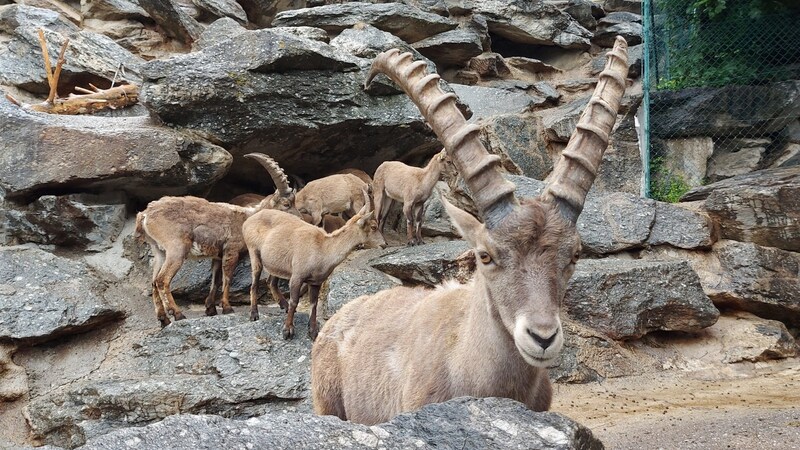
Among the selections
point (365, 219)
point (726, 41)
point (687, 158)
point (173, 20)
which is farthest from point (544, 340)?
point (173, 20)

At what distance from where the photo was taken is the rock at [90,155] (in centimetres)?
902

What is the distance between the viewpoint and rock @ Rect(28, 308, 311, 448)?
22.6 feet

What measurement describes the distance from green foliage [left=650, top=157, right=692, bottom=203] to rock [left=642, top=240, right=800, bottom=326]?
2.44 m

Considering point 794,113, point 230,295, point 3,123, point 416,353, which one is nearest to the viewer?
point 416,353

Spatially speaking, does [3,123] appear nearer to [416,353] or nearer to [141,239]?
[141,239]

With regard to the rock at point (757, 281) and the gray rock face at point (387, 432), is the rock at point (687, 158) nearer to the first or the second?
the rock at point (757, 281)

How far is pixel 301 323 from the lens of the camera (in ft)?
26.7

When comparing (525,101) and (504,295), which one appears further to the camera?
(525,101)

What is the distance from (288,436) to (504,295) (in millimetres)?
1226

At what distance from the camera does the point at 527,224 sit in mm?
3363

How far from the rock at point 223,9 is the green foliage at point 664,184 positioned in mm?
10908

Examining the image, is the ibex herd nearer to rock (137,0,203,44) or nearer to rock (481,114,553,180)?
rock (481,114,553,180)

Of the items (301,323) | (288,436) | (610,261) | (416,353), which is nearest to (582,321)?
(610,261)

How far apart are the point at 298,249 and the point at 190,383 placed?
2059 mm
